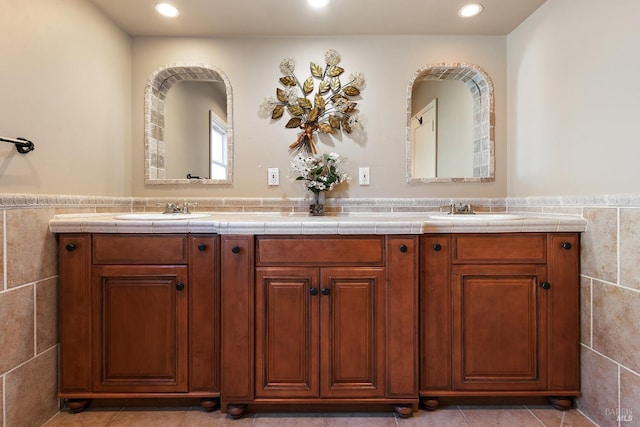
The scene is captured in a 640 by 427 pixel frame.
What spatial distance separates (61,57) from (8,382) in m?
1.47

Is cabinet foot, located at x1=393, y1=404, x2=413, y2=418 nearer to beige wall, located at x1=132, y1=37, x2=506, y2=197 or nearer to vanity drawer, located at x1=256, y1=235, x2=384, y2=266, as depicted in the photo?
vanity drawer, located at x1=256, y1=235, x2=384, y2=266

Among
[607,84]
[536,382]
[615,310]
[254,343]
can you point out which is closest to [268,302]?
[254,343]

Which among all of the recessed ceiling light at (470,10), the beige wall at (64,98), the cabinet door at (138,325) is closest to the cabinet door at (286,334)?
the cabinet door at (138,325)

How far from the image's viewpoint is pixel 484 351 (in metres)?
1.51

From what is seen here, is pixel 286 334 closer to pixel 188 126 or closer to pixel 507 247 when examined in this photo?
pixel 507 247

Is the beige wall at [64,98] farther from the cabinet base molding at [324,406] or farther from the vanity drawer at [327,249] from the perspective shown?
the cabinet base molding at [324,406]

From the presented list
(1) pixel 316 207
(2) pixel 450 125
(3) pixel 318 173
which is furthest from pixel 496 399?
(2) pixel 450 125

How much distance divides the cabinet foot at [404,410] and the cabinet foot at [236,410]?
72 cm

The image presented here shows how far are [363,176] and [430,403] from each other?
1.33 m

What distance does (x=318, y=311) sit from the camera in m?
1.46

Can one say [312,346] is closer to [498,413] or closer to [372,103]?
[498,413]

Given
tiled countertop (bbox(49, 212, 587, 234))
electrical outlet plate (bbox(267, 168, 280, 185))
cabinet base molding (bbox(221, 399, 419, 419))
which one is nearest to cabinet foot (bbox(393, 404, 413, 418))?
cabinet base molding (bbox(221, 399, 419, 419))

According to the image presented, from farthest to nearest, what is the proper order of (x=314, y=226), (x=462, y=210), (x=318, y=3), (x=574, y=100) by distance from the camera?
1. (x=462, y=210)
2. (x=318, y=3)
3. (x=574, y=100)
4. (x=314, y=226)

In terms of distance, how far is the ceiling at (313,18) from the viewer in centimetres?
179
